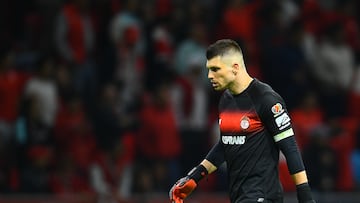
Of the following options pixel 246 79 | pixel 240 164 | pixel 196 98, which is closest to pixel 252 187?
pixel 240 164

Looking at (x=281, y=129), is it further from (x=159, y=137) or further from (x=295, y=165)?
(x=159, y=137)

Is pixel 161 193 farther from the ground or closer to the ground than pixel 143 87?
closer to the ground

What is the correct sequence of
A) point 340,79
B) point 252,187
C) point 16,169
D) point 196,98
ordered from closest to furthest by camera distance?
1. point 252,187
2. point 16,169
3. point 196,98
4. point 340,79

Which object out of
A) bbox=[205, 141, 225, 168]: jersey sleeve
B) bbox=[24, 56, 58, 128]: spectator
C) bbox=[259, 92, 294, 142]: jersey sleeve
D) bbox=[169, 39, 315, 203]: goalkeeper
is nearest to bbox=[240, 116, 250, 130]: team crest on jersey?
bbox=[169, 39, 315, 203]: goalkeeper

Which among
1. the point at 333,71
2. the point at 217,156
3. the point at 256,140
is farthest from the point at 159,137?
the point at 256,140

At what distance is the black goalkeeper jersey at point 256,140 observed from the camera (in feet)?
24.1

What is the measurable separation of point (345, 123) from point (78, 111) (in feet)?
12.6

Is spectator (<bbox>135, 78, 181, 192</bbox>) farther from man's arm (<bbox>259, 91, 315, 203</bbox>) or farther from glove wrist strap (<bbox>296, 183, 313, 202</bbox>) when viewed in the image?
glove wrist strap (<bbox>296, 183, 313, 202</bbox>)

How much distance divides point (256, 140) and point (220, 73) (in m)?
0.55

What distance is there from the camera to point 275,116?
288 inches

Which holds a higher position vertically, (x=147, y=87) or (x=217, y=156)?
(x=147, y=87)

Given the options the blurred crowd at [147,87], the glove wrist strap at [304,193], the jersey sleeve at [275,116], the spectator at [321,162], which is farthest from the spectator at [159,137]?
the glove wrist strap at [304,193]

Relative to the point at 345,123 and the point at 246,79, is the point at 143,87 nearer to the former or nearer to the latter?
the point at 345,123

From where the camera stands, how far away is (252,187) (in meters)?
7.44
